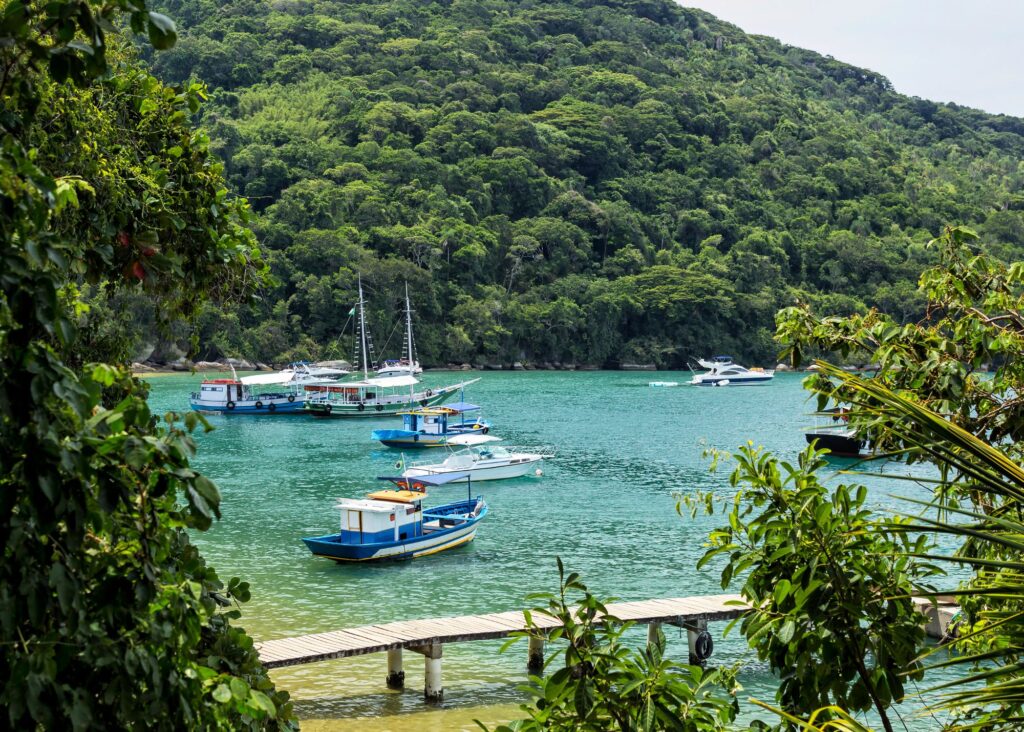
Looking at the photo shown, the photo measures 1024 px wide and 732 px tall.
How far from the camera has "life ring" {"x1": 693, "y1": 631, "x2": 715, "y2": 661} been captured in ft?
42.6

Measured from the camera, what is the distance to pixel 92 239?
455 cm

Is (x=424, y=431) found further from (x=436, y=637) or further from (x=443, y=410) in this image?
(x=436, y=637)

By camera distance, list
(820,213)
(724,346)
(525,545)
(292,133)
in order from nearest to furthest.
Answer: (525,545) < (724,346) < (292,133) < (820,213)

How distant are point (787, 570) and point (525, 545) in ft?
59.4

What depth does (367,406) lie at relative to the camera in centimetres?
5147

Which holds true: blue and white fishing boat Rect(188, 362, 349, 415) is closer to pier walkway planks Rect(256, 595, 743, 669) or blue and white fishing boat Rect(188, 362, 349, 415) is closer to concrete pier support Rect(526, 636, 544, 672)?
concrete pier support Rect(526, 636, 544, 672)

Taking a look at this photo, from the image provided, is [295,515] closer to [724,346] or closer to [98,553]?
[98,553]

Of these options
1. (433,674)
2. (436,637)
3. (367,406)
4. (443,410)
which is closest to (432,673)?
(433,674)

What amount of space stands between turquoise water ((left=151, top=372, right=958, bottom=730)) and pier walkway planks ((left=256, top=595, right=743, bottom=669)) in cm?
57

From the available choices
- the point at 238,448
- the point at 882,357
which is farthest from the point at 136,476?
the point at 238,448

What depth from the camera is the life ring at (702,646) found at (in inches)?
512

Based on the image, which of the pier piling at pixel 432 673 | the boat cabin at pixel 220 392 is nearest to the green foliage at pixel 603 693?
the pier piling at pixel 432 673

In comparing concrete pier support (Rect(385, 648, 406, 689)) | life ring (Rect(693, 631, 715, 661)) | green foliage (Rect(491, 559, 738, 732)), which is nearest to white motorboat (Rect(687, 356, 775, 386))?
life ring (Rect(693, 631, 715, 661))

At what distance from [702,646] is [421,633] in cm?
347
